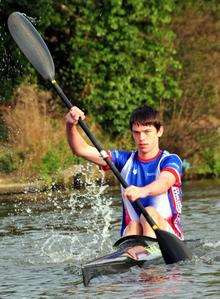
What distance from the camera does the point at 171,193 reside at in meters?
9.71

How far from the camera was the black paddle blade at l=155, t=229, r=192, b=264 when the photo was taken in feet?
30.8

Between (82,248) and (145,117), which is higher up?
(145,117)

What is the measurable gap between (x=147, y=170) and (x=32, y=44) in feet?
5.73

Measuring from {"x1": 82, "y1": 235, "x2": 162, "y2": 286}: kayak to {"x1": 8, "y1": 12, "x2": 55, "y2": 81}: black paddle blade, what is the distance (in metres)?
1.82

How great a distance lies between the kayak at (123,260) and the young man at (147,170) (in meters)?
0.11

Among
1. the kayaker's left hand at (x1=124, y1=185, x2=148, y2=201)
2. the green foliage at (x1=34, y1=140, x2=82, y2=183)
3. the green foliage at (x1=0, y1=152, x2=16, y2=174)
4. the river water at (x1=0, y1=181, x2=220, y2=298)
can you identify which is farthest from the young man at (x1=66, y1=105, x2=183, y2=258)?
the green foliage at (x1=0, y1=152, x2=16, y2=174)

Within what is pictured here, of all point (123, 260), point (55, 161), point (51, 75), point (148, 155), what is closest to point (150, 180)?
point (148, 155)

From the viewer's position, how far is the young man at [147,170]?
31.0 ft

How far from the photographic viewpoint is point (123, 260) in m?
9.03

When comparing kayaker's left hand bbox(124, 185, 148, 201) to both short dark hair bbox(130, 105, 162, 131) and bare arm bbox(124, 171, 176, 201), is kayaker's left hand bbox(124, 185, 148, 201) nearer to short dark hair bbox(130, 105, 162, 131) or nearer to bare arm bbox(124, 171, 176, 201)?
bare arm bbox(124, 171, 176, 201)

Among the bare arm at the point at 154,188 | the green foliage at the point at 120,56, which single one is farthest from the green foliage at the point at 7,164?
the bare arm at the point at 154,188

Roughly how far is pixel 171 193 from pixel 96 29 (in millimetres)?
13817

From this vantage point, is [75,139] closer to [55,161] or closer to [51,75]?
[51,75]

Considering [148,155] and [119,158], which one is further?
[119,158]
